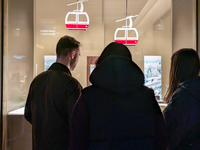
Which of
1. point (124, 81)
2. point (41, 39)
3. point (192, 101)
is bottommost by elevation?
point (192, 101)

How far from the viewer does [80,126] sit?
1.03 metres

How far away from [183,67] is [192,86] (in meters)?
0.19

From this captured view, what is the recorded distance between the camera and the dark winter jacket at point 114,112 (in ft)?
3.33

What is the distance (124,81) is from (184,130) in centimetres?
78

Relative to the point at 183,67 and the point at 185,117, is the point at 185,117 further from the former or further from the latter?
the point at 183,67

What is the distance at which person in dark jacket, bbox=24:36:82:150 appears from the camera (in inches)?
64.4

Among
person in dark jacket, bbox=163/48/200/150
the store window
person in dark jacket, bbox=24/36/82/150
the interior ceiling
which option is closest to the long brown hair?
person in dark jacket, bbox=163/48/200/150

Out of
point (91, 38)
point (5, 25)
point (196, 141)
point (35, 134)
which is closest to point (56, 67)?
point (35, 134)

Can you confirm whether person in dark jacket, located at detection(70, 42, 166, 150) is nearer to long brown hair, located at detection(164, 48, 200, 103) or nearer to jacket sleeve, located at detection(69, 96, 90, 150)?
jacket sleeve, located at detection(69, 96, 90, 150)

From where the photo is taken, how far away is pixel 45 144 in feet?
5.52

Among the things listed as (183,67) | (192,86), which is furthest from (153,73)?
(192,86)

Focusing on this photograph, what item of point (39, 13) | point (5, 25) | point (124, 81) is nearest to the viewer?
point (124, 81)

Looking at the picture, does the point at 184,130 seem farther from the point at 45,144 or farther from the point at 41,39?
the point at 41,39

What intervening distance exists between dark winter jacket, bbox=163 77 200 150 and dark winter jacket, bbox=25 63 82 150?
0.76 m
